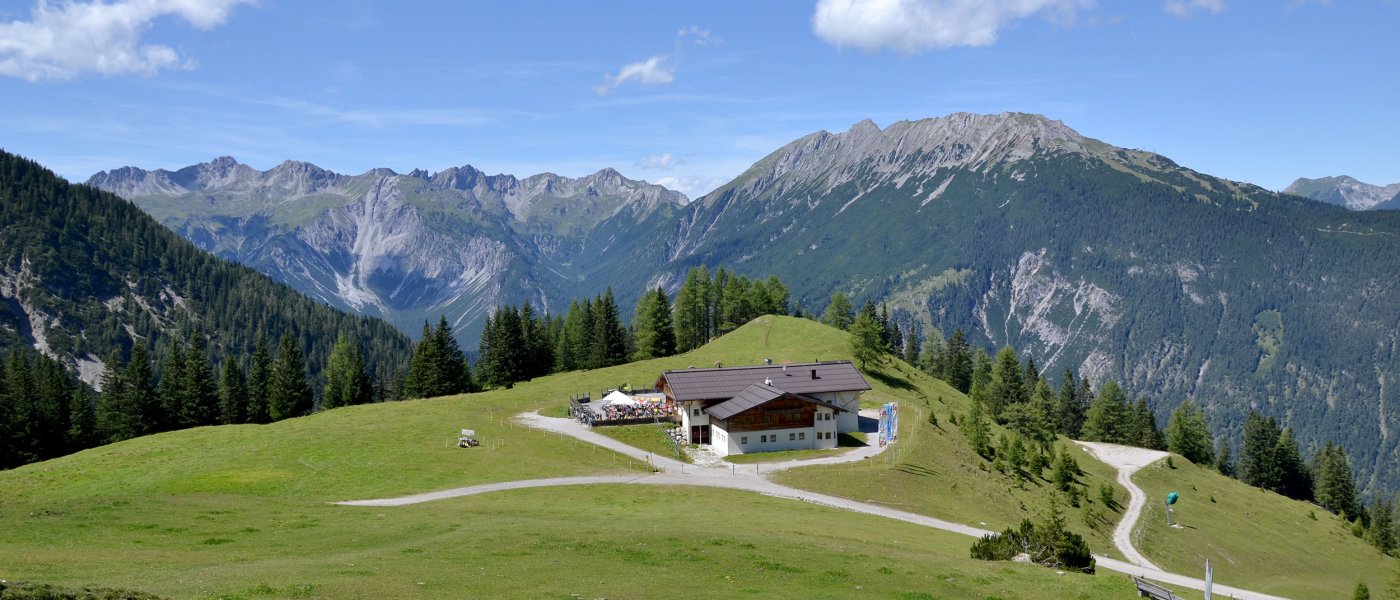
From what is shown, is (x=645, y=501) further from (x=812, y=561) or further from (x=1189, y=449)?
(x=1189, y=449)

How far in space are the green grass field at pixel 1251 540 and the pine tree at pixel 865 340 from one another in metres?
37.8

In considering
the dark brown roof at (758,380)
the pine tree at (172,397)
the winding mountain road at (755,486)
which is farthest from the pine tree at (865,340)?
the pine tree at (172,397)

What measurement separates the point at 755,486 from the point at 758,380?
2467 centimetres

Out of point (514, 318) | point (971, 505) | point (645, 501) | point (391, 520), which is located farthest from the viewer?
point (514, 318)

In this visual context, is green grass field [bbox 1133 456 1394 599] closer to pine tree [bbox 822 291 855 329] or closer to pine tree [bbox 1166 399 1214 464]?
pine tree [bbox 1166 399 1214 464]

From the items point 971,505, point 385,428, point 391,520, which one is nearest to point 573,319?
point 385,428

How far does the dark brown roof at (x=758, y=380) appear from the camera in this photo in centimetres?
8300

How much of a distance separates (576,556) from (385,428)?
5040 cm

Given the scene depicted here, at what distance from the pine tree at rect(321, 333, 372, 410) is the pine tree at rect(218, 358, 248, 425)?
13.3 metres

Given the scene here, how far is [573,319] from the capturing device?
471ft

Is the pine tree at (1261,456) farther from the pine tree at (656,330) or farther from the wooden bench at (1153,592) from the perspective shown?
the wooden bench at (1153,592)

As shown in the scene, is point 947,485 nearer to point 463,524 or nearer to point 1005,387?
point 463,524

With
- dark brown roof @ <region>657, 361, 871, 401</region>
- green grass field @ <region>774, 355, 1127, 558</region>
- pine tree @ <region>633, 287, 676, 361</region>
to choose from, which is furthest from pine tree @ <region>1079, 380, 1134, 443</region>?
pine tree @ <region>633, 287, 676, 361</region>

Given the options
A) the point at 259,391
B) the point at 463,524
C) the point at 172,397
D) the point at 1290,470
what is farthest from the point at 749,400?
the point at 1290,470
